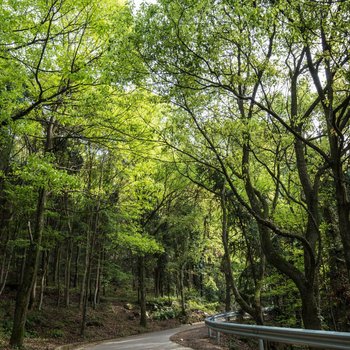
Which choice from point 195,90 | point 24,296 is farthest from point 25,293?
point 195,90

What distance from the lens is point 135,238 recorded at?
18.8 meters

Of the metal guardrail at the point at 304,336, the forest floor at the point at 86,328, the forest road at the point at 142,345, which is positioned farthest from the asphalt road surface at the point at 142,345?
the metal guardrail at the point at 304,336

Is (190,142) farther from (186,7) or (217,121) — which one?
(186,7)

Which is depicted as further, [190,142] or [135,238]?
[135,238]

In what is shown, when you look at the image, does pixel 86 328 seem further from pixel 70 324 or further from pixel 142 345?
pixel 142 345

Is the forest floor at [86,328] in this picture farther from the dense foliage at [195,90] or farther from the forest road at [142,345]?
the dense foliage at [195,90]

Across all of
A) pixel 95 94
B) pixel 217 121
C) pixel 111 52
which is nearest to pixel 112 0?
pixel 111 52

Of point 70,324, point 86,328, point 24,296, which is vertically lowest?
point 86,328

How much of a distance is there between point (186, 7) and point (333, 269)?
547 inches

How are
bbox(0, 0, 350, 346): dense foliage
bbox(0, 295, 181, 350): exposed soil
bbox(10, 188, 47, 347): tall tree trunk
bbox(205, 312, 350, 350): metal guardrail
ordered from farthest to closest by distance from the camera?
bbox(0, 295, 181, 350): exposed soil → bbox(10, 188, 47, 347): tall tree trunk → bbox(0, 0, 350, 346): dense foliage → bbox(205, 312, 350, 350): metal guardrail

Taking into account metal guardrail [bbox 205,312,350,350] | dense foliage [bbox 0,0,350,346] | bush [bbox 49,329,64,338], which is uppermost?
dense foliage [bbox 0,0,350,346]

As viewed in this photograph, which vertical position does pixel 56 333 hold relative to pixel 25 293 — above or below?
below

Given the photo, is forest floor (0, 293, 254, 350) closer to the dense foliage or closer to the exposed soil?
A: the exposed soil

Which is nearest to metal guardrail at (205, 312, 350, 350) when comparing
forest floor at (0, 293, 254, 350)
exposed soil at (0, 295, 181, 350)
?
forest floor at (0, 293, 254, 350)
